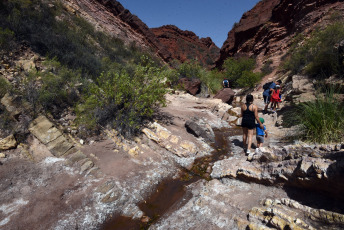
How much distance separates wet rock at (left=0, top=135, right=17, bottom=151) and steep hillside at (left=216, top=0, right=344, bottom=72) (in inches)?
815

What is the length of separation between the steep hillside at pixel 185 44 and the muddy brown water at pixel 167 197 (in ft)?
131

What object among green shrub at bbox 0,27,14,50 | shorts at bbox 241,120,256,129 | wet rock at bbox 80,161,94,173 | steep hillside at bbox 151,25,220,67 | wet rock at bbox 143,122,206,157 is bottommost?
wet rock at bbox 80,161,94,173

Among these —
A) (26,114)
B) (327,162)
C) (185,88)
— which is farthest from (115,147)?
(185,88)

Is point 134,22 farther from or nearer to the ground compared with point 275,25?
nearer to the ground

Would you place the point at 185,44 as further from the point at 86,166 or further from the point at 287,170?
the point at 287,170

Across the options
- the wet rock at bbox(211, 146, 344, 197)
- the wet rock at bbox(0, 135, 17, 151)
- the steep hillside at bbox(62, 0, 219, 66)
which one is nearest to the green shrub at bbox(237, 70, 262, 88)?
the steep hillside at bbox(62, 0, 219, 66)

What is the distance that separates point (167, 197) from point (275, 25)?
1011 inches

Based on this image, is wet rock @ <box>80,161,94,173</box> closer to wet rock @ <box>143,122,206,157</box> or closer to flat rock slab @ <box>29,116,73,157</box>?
flat rock slab @ <box>29,116,73,157</box>

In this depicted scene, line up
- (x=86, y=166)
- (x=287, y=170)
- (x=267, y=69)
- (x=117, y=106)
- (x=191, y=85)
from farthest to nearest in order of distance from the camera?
1. (x=267, y=69)
2. (x=191, y=85)
3. (x=117, y=106)
4. (x=86, y=166)
5. (x=287, y=170)

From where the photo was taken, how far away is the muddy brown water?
2615 millimetres

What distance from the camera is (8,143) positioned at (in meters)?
3.45

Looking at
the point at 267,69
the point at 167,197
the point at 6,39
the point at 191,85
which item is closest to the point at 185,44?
the point at 267,69

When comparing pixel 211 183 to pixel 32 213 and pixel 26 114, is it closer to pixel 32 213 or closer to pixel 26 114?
pixel 32 213

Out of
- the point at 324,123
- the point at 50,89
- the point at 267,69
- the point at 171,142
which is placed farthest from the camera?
the point at 267,69
